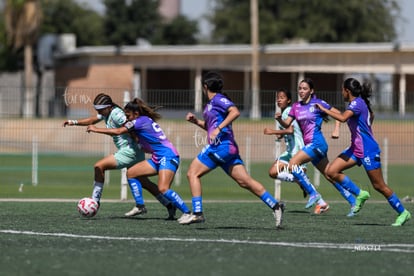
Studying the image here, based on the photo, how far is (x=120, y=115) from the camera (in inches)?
634

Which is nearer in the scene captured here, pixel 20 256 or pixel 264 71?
pixel 20 256

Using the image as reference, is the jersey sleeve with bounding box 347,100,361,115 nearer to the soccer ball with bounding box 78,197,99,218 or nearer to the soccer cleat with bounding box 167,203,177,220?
the soccer cleat with bounding box 167,203,177,220

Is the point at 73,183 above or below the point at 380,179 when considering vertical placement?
below

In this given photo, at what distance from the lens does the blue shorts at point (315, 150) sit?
55.6 ft

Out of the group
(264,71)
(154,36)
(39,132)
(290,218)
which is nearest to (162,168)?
(290,218)

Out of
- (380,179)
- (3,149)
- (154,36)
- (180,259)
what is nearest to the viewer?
(180,259)

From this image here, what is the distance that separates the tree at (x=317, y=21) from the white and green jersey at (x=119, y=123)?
64913 millimetres

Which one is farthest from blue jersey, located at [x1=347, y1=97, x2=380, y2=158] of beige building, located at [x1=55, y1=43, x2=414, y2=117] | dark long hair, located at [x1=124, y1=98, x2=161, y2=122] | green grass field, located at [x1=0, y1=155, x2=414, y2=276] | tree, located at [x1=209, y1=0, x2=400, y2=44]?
tree, located at [x1=209, y1=0, x2=400, y2=44]

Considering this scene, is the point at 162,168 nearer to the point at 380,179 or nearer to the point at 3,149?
the point at 380,179

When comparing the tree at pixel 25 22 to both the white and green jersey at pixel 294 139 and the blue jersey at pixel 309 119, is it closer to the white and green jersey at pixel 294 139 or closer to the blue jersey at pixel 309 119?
the white and green jersey at pixel 294 139

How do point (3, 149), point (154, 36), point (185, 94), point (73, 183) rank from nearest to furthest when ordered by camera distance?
point (185, 94), point (73, 183), point (3, 149), point (154, 36)

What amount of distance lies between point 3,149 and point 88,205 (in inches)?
685

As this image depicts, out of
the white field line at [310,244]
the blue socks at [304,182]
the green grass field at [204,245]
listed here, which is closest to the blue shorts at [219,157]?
the green grass field at [204,245]

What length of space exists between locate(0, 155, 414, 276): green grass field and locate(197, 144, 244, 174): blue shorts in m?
0.84
